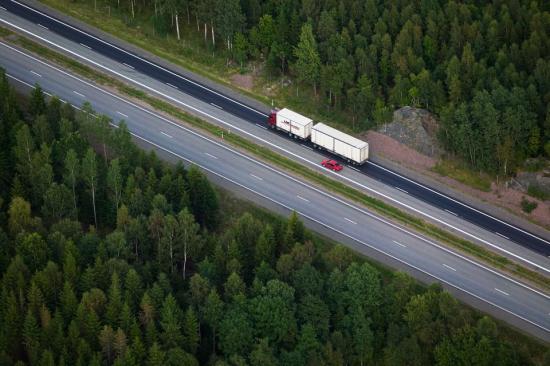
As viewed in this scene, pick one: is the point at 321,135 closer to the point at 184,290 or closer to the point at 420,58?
the point at 420,58

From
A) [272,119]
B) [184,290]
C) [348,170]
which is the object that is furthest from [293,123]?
[184,290]

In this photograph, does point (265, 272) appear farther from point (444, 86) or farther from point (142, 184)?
point (444, 86)

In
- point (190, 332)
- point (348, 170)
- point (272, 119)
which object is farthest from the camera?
point (272, 119)

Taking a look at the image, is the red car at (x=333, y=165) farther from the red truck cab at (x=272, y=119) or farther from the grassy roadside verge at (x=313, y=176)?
the red truck cab at (x=272, y=119)

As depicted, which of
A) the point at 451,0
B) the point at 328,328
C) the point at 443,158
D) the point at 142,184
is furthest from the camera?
the point at 451,0

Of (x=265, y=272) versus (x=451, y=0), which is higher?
(x=451, y=0)

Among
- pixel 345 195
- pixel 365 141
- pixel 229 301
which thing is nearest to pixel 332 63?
pixel 365 141

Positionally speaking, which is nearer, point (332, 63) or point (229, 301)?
point (229, 301)

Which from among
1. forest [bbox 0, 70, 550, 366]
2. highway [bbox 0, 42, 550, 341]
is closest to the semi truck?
highway [bbox 0, 42, 550, 341]
